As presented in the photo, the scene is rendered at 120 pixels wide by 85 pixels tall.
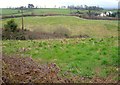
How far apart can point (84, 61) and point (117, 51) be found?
76.0 inches

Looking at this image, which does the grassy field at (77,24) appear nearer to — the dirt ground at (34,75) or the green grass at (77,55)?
the green grass at (77,55)

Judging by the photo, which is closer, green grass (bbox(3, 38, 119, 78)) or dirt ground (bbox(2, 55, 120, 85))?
dirt ground (bbox(2, 55, 120, 85))

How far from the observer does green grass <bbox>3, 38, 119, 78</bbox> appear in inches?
350

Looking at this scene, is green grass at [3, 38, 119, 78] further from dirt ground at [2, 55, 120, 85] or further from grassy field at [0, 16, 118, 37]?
grassy field at [0, 16, 118, 37]

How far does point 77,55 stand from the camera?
1074cm

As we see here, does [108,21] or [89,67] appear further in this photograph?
[108,21]

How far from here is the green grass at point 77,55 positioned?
8.89 metres

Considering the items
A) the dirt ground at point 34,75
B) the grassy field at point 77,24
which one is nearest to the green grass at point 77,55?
the dirt ground at point 34,75

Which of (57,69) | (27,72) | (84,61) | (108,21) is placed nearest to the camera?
(27,72)

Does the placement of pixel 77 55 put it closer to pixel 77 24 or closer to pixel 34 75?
pixel 34 75

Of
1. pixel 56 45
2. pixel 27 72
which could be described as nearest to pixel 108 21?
pixel 56 45

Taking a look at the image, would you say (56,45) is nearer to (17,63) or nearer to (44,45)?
(44,45)

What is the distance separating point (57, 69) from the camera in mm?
8875

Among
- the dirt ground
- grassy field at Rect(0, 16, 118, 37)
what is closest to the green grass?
the dirt ground
